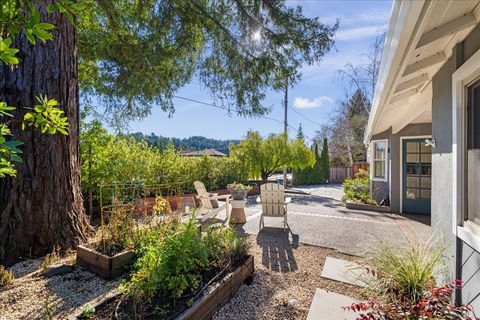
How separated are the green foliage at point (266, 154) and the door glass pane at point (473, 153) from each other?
9885 mm

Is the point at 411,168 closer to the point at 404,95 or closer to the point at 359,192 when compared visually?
the point at 359,192

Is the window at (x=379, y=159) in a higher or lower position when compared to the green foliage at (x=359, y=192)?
higher

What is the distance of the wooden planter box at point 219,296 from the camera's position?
221 cm

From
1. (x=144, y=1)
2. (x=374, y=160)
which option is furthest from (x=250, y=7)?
(x=374, y=160)

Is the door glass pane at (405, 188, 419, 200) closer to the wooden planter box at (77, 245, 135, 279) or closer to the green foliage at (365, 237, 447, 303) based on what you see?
the green foliage at (365, 237, 447, 303)

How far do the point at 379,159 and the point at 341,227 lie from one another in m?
3.79

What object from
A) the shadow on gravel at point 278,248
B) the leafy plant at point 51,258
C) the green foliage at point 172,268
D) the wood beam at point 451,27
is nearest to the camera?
the wood beam at point 451,27

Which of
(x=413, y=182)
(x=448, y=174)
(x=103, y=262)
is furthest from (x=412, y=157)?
(x=103, y=262)

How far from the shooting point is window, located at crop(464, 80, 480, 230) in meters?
2.13

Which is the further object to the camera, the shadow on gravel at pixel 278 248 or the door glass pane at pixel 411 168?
the door glass pane at pixel 411 168

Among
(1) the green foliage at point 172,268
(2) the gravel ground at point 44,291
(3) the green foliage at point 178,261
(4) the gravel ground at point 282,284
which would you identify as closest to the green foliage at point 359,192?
(4) the gravel ground at point 282,284

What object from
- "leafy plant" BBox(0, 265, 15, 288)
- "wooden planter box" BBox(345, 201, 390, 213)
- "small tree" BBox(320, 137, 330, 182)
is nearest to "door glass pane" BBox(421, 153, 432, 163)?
"wooden planter box" BBox(345, 201, 390, 213)

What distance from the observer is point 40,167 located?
341 cm

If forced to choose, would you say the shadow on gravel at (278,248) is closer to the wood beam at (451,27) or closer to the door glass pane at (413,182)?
the wood beam at (451,27)
